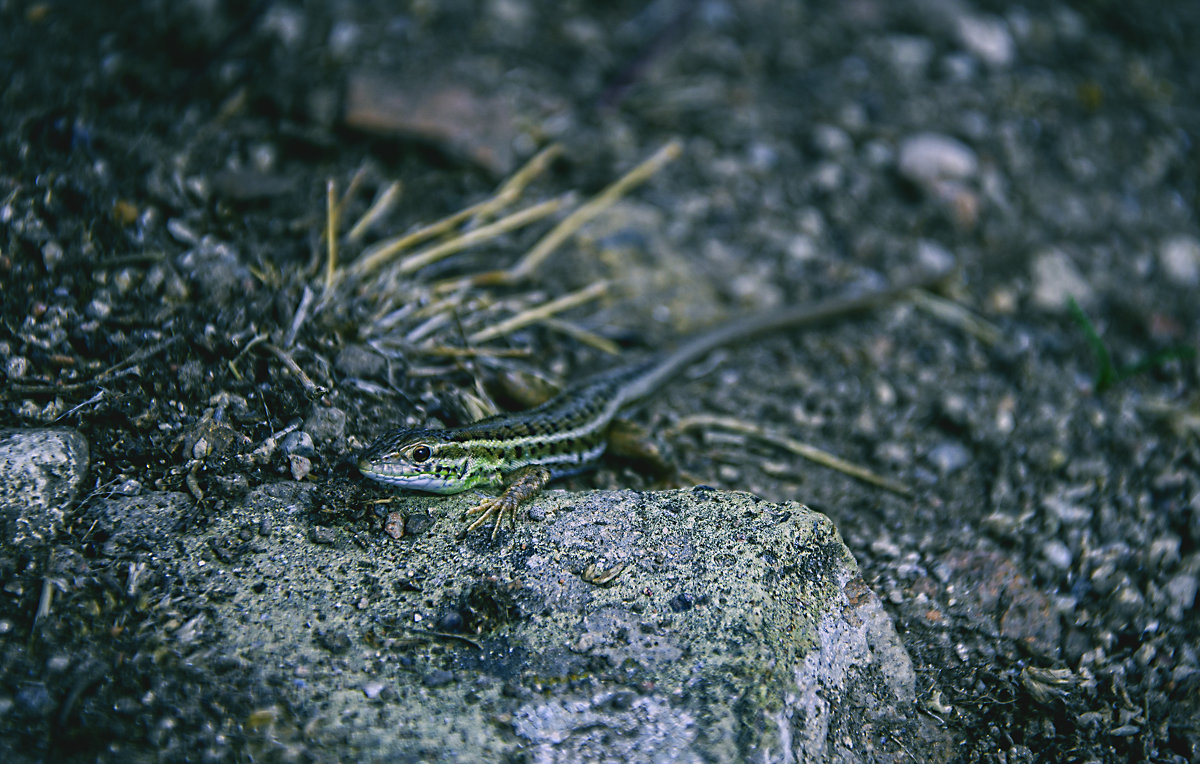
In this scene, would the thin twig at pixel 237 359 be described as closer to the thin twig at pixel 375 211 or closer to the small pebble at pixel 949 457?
the thin twig at pixel 375 211

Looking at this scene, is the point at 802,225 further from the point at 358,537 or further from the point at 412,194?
the point at 358,537

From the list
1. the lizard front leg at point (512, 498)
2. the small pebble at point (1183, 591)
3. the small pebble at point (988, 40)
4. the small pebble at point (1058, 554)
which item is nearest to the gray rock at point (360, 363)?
the lizard front leg at point (512, 498)

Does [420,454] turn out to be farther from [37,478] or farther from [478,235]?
[478,235]

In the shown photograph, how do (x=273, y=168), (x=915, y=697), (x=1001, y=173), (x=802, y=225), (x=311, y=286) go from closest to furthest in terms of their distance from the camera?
(x=915, y=697)
(x=311, y=286)
(x=273, y=168)
(x=802, y=225)
(x=1001, y=173)

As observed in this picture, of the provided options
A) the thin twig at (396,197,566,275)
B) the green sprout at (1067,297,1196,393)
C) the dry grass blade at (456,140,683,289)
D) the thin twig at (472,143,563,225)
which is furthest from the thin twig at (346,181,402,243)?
the green sprout at (1067,297,1196,393)

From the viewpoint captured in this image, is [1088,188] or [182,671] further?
[1088,188]

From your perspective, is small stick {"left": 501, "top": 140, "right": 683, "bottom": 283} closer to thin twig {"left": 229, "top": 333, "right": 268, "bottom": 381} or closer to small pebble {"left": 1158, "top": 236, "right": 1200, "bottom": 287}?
thin twig {"left": 229, "top": 333, "right": 268, "bottom": 381}

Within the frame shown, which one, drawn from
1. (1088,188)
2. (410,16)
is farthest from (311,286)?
(1088,188)

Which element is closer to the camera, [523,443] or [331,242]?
[523,443]

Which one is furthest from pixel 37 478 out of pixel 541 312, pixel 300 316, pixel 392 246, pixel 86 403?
pixel 541 312
